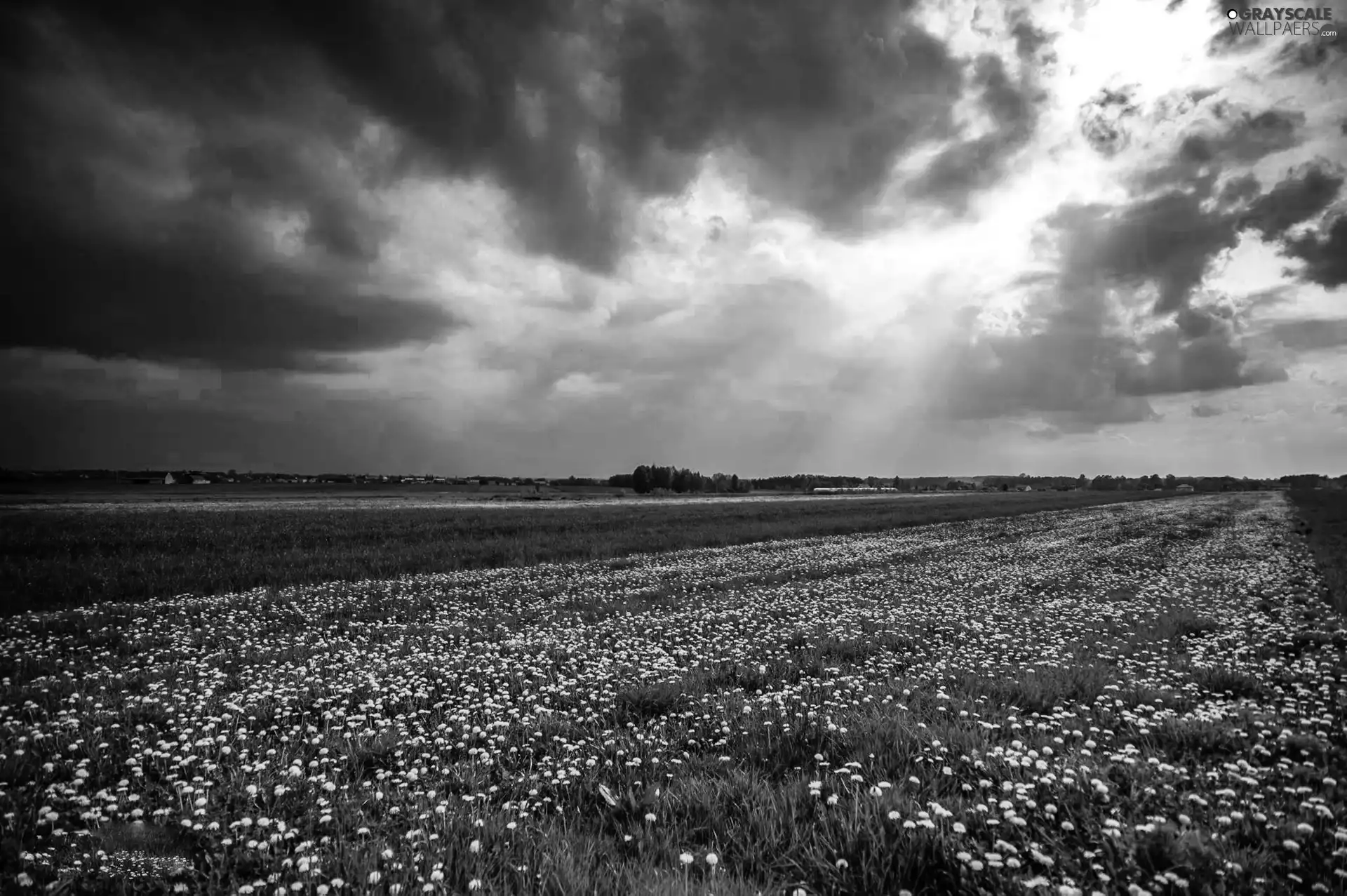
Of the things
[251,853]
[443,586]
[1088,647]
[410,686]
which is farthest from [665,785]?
[443,586]

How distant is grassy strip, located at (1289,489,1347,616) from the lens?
682 inches

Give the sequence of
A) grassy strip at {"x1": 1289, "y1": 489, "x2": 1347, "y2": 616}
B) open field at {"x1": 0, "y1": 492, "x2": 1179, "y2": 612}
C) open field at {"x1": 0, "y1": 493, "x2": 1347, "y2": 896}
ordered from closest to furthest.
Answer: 1. open field at {"x1": 0, "y1": 493, "x2": 1347, "y2": 896}
2. grassy strip at {"x1": 1289, "y1": 489, "x2": 1347, "y2": 616}
3. open field at {"x1": 0, "y1": 492, "x2": 1179, "y2": 612}

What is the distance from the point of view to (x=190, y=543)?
28.8m

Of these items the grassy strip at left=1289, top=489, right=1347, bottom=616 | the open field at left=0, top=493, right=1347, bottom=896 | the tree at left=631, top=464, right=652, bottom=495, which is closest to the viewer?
the open field at left=0, top=493, right=1347, bottom=896

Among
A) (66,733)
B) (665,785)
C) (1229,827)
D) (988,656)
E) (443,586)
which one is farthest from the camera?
(443,586)

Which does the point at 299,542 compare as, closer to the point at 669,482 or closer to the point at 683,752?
the point at 683,752

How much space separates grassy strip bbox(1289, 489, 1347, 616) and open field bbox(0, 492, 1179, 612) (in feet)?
77.2

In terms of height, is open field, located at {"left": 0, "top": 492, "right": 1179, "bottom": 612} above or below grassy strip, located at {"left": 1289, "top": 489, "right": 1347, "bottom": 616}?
below

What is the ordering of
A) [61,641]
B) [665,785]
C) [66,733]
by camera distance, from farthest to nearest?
[61,641]
[66,733]
[665,785]

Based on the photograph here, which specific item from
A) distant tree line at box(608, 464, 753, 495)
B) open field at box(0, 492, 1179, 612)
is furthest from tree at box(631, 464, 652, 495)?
open field at box(0, 492, 1179, 612)

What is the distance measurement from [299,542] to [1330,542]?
179 feet

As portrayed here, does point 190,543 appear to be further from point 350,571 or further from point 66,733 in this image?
point 66,733

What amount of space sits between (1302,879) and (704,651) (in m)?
8.27

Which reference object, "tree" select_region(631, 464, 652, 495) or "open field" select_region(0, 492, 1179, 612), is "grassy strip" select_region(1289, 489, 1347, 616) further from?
"tree" select_region(631, 464, 652, 495)
